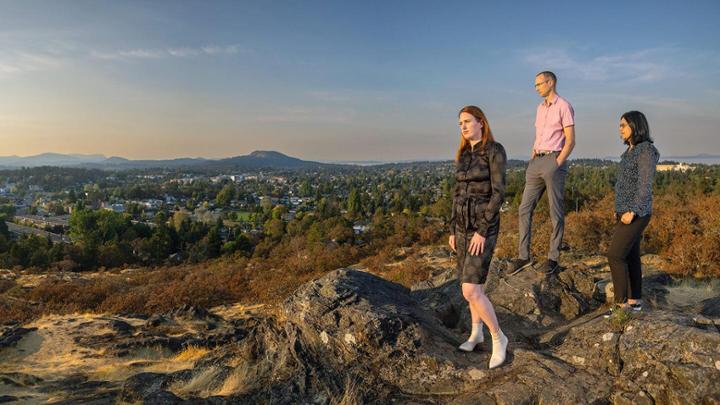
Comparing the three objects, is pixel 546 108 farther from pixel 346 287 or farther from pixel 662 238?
pixel 662 238

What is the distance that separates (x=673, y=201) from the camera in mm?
17766

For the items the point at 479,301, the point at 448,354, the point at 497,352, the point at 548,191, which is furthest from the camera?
the point at 548,191

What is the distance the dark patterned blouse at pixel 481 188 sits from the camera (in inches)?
150

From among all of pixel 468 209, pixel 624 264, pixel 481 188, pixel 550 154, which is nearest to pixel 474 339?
pixel 468 209

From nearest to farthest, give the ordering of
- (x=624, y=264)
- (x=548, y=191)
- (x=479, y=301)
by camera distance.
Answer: (x=479, y=301), (x=624, y=264), (x=548, y=191)

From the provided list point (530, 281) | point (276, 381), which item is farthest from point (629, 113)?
point (276, 381)

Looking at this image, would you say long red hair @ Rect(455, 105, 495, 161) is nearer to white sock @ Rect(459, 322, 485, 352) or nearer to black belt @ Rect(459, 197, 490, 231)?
black belt @ Rect(459, 197, 490, 231)

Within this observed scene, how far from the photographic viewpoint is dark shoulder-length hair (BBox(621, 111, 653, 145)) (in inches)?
181

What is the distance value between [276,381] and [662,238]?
42.2 ft

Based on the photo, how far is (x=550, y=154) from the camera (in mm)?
5820

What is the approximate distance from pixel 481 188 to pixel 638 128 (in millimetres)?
2129

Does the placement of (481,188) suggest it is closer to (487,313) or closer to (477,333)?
(487,313)

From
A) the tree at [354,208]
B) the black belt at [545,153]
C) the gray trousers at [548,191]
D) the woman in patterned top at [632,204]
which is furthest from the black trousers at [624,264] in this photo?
the tree at [354,208]

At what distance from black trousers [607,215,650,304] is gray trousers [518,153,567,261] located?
44.0 inches
